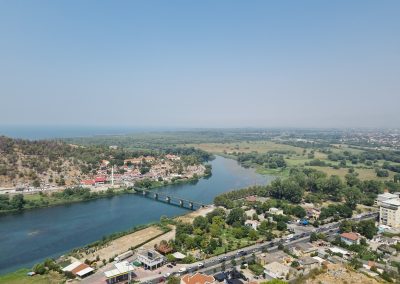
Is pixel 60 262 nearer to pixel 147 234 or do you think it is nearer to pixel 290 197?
pixel 147 234

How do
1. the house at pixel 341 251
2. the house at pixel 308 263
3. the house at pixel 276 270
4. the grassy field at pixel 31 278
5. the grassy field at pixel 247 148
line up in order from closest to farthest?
the house at pixel 276 270 < the grassy field at pixel 31 278 < the house at pixel 308 263 < the house at pixel 341 251 < the grassy field at pixel 247 148

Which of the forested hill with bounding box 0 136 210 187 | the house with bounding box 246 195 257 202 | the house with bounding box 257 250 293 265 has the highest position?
the forested hill with bounding box 0 136 210 187

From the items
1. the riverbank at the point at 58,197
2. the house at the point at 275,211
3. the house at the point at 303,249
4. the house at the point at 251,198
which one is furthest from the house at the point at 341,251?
the riverbank at the point at 58,197

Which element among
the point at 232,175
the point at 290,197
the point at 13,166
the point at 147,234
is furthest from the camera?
the point at 232,175

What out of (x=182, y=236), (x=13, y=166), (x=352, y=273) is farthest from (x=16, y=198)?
(x=352, y=273)

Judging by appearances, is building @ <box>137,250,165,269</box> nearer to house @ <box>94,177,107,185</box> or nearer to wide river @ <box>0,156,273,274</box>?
wide river @ <box>0,156,273,274</box>

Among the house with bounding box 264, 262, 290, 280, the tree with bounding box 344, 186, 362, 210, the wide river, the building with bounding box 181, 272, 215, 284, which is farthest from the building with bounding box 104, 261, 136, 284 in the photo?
the tree with bounding box 344, 186, 362, 210

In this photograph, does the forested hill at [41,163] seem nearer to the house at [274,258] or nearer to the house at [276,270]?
the house at [274,258]
